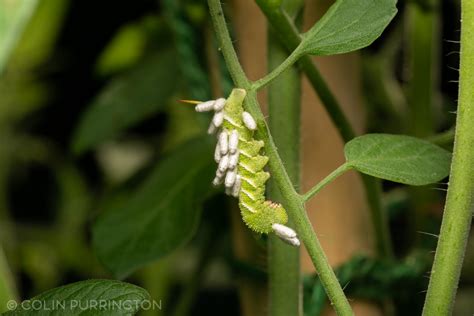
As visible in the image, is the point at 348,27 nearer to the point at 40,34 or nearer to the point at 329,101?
the point at 329,101

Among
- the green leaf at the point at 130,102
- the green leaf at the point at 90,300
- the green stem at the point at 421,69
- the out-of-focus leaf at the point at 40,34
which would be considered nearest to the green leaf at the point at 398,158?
the green leaf at the point at 90,300

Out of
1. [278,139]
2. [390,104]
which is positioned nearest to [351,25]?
[278,139]

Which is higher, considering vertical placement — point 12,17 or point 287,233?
point 12,17

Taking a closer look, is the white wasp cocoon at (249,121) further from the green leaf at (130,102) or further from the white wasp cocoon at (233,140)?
the green leaf at (130,102)

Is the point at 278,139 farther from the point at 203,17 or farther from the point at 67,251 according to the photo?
the point at 67,251

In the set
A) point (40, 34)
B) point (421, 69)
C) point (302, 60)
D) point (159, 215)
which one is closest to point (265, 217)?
point (302, 60)

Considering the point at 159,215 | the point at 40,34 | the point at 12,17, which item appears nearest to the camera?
the point at 12,17
